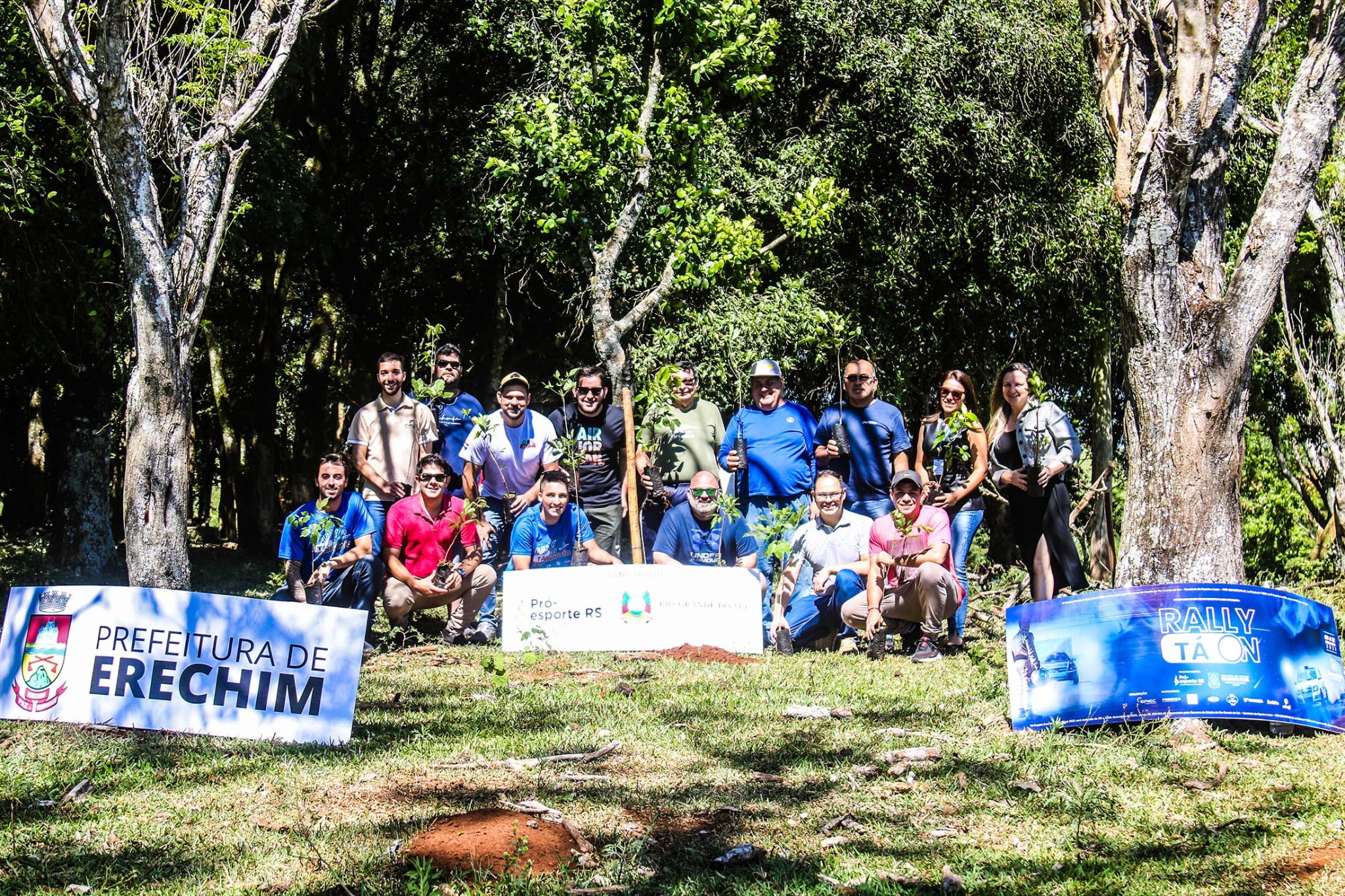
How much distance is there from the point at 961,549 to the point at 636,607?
8.05 feet

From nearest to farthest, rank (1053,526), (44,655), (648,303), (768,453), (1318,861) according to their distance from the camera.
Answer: (1318,861) < (44,655) < (1053,526) < (768,453) < (648,303)

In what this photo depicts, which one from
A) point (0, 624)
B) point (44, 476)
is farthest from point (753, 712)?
point (44, 476)

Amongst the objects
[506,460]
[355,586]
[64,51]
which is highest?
[64,51]

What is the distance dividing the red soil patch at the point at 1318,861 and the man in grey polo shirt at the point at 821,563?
15.2ft

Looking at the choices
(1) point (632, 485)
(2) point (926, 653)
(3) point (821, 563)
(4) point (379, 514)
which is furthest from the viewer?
(4) point (379, 514)

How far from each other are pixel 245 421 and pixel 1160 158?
20.3m

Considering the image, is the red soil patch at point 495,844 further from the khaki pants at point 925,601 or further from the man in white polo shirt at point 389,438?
the man in white polo shirt at point 389,438

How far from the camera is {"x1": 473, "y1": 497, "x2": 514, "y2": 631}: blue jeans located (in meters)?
9.66

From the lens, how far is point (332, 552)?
920 centimetres

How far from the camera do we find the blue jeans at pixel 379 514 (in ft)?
31.4

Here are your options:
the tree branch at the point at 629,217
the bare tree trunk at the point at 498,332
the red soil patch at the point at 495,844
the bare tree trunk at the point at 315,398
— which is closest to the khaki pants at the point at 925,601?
the red soil patch at the point at 495,844

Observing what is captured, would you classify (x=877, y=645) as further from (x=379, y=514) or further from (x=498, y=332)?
(x=498, y=332)

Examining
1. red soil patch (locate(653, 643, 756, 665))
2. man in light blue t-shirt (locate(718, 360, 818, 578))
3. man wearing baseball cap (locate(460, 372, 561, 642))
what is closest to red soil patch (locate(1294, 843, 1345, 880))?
red soil patch (locate(653, 643, 756, 665))

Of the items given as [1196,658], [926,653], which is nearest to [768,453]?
[926,653]
